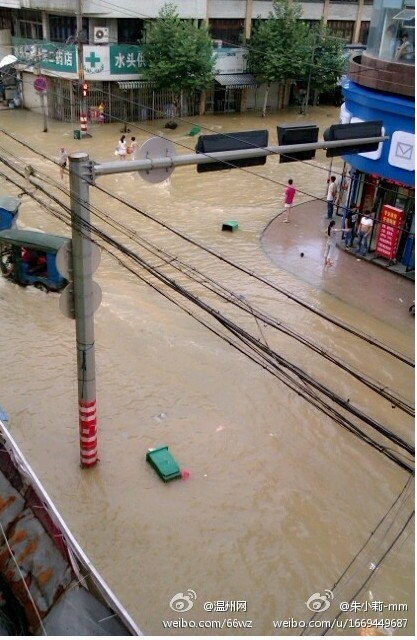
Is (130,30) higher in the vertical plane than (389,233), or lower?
higher

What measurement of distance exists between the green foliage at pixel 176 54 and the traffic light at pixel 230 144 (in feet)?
73.4

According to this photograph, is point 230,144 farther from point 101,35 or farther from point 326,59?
point 326,59

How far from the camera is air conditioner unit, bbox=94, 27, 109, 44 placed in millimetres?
28609

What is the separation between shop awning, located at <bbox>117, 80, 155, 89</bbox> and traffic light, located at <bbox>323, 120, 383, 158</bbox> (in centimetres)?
2339

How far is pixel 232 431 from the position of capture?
11.2 m

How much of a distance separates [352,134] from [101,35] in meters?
23.3

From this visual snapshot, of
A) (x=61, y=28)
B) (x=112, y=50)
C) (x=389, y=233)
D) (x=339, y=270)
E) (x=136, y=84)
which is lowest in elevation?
(x=339, y=270)

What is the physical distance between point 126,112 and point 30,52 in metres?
5.47

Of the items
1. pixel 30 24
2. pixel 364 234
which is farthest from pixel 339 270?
pixel 30 24

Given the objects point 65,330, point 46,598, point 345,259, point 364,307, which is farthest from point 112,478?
point 345,259

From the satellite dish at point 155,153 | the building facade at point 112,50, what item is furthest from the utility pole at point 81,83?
the satellite dish at point 155,153

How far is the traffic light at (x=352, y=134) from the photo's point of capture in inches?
360

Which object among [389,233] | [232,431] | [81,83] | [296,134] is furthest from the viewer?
[81,83]

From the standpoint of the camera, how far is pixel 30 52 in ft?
99.3
